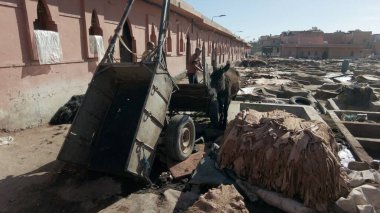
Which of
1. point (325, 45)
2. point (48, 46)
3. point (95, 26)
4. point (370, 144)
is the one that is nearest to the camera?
point (370, 144)

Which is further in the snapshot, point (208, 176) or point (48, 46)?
point (48, 46)

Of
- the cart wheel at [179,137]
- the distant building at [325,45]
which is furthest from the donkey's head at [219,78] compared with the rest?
the distant building at [325,45]

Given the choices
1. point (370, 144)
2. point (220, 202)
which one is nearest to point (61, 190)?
point (220, 202)

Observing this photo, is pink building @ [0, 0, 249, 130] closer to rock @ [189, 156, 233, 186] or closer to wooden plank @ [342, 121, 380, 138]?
rock @ [189, 156, 233, 186]

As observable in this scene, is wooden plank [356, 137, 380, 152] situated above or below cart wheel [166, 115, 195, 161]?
below

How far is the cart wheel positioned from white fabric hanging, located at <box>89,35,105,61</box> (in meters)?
5.82

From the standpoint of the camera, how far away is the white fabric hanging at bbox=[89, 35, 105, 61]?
9.85 metres

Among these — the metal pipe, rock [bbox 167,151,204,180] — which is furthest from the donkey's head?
rock [bbox 167,151,204,180]

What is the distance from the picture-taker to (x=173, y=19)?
57.8 feet

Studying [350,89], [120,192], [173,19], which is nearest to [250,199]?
[120,192]

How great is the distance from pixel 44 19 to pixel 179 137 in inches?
227

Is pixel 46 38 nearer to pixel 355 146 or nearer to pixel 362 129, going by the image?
pixel 355 146

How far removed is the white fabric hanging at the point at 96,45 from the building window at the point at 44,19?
5.47 feet

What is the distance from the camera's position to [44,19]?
8.09 meters
